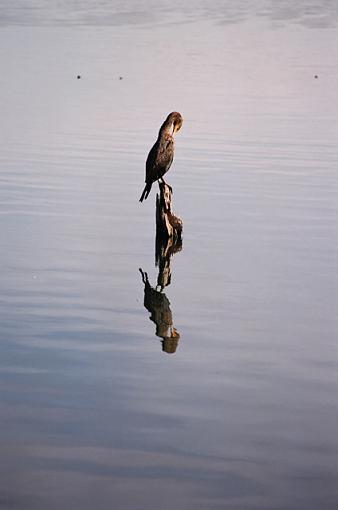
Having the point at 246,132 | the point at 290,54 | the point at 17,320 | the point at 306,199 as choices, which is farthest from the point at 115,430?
the point at 290,54

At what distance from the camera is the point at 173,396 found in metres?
8.72

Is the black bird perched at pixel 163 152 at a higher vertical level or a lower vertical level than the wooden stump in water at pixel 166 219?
higher

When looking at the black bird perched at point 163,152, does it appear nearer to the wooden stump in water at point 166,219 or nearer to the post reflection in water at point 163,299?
the wooden stump in water at point 166,219

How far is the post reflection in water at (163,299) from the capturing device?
10.4 m

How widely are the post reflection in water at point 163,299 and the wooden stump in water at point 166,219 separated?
0.23ft

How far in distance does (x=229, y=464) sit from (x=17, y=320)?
3554 mm

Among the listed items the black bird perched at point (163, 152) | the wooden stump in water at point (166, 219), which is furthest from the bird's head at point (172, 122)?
the wooden stump in water at point (166, 219)

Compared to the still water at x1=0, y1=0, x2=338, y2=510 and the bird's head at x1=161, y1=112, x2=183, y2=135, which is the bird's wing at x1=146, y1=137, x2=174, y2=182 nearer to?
the bird's head at x1=161, y1=112, x2=183, y2=135

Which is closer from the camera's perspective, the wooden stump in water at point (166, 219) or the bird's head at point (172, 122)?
the wooden stump in water at point (166, 219)

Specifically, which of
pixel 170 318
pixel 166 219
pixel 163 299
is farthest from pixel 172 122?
pixel 170 318

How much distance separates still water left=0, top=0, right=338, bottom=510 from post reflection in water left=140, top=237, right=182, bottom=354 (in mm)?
36

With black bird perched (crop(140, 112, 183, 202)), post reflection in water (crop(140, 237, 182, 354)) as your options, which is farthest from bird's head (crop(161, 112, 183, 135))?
post reflection in water (crop(140, 237, 182, 354))

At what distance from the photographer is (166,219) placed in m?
14.6

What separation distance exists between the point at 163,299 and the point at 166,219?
9.38ft
